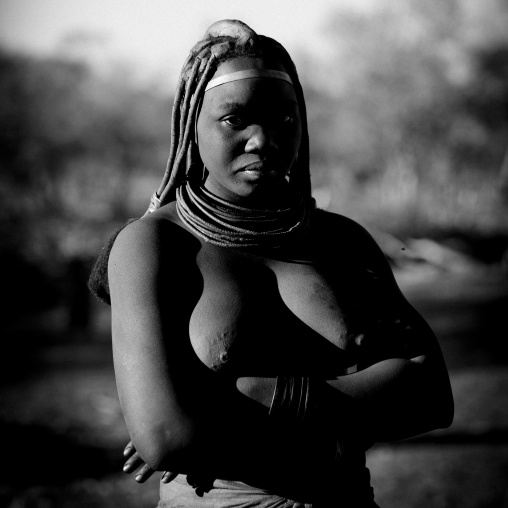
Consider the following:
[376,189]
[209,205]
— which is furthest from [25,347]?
[209,205]

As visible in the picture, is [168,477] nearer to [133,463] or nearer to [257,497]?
[133,463]

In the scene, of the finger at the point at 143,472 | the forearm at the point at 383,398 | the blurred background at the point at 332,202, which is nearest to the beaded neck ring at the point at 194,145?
the forearm at the point at 383,398

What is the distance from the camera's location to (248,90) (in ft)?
4.81

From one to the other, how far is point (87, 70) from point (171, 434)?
4922 mm

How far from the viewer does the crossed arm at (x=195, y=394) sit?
1315mm

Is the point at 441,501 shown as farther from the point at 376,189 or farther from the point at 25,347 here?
the point at 25,347

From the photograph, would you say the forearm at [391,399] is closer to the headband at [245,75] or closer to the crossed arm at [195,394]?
the crossed arm at [195,394]

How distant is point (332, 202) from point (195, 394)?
475cm

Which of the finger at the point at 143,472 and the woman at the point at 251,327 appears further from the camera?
the finger at the point at 143,472

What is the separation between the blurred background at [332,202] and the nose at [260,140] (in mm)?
3353

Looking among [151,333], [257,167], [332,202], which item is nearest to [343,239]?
[257,167]

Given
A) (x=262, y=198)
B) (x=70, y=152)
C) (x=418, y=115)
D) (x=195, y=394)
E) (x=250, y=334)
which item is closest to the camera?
(x=195, y=394)

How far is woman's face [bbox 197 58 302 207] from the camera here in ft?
4.83

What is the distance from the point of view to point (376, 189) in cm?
631
